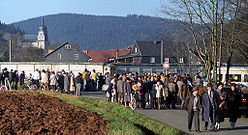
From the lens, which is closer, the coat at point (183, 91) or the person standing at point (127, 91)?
the person standing at point (127, 91)

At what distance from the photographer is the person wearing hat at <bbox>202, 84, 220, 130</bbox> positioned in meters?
15.6

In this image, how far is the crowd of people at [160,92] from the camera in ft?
51.7

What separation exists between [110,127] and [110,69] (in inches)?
1311

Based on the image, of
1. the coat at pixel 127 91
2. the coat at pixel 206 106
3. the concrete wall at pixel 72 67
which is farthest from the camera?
the concrete wall at pixel 72 67

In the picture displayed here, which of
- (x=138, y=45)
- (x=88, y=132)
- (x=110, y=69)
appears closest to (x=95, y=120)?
(x=88, y=132)

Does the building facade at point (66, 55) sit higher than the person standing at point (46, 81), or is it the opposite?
the building facade at point (66, 55)

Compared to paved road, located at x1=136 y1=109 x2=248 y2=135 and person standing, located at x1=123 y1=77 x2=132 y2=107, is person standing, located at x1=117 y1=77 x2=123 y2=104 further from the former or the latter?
paved road, located at x1=136 y1=109 x2=248 y2=135

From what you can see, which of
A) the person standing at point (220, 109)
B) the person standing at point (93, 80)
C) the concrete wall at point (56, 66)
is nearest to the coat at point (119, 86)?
the person standing at point (220, 109)

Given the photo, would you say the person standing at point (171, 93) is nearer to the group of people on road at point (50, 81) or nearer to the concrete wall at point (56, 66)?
the group of people on road at point (50, 81)

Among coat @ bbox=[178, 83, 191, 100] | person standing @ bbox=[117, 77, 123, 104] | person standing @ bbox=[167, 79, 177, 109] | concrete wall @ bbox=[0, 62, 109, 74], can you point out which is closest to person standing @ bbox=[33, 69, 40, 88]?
person standing @ bbox=[117, 77, 123, 104]

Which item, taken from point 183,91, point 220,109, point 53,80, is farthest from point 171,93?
point 53,80

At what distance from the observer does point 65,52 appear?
111m

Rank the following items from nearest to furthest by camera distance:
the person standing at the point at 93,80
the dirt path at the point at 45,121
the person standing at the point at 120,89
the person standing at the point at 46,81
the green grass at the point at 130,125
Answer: the dirt path at the point at 45,121 → the green grass at the point at 130,125 → the person standing at the point at 120,89 → the person standing at the point at 46,81 → the person standing at the point at 93,80

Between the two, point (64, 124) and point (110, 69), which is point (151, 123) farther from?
point (110, 69)
